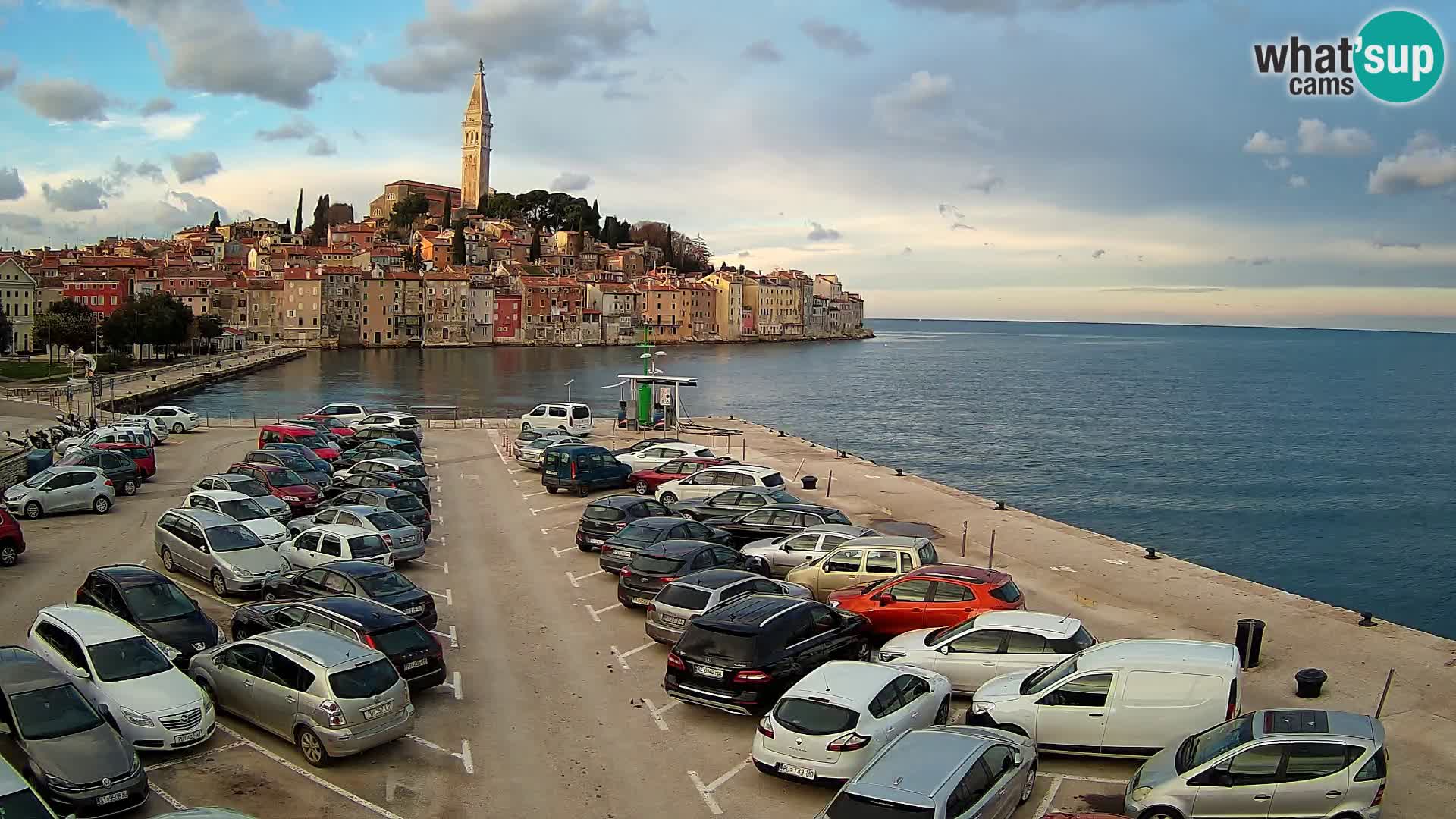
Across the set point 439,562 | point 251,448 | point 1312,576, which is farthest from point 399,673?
point 1312,576

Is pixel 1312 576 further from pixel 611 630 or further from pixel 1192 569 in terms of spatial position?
pixel 611 630

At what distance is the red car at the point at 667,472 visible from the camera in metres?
25.2

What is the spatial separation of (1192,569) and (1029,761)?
1219 cm

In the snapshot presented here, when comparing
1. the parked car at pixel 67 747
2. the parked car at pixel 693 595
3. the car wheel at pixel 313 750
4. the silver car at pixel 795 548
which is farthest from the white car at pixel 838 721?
the silver car at pixel 795 548

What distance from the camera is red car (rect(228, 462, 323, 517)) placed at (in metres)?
22.2

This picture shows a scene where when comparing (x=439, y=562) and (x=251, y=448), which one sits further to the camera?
(x=251, y=448)

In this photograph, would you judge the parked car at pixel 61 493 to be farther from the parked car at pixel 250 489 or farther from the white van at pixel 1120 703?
the white van at pixel 1120 703

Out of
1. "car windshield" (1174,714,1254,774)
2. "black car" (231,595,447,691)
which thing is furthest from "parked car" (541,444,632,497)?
"car windshield" (1174,714,1254,774)

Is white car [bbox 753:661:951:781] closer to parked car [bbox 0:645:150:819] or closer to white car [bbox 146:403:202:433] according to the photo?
parked car [bbox 0:645:150:819]

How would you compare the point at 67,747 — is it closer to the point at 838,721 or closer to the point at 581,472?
the point at 838,721

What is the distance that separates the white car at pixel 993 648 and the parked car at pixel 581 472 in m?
14.5

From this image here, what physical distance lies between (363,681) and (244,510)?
1031 cm

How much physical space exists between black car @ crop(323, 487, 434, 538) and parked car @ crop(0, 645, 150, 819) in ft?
32.7

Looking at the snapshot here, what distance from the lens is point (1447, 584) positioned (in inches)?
1211
